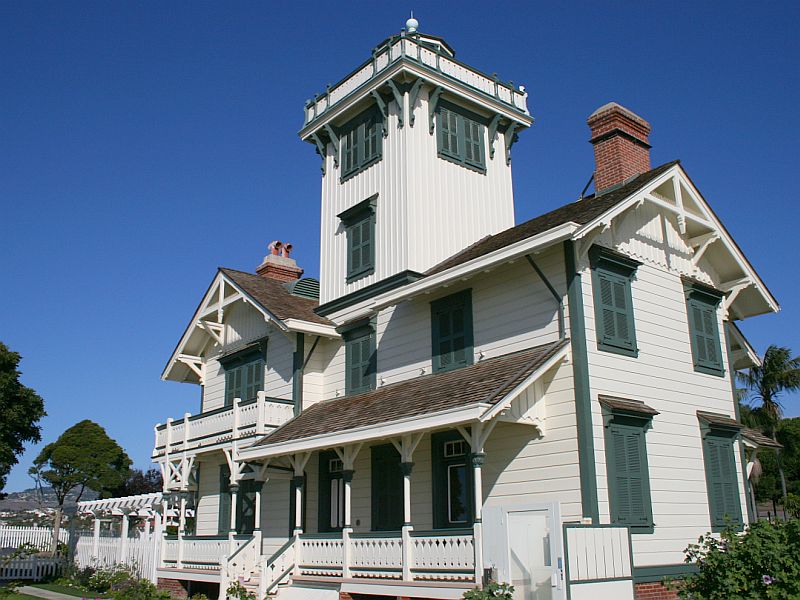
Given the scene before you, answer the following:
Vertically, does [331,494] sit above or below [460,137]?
below

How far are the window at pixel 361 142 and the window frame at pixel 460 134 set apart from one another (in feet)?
5.06

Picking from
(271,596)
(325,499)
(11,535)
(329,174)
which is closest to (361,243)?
(329,174)

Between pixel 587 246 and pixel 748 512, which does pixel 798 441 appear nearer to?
pixel 748 512

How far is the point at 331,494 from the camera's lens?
1878 cm

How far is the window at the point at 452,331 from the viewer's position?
16.5 metres

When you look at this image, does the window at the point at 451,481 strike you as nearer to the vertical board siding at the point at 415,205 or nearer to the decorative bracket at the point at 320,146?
the vertical board siding at the point at 415,205

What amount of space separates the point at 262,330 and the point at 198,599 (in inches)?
284

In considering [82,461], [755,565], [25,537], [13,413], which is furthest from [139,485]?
[755,565]

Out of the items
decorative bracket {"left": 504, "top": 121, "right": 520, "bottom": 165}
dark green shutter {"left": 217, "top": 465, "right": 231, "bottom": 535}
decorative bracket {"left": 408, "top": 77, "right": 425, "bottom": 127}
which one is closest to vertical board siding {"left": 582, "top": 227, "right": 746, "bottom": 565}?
decorative bracket {"left": 504, "top": 121, "right": 520, "bottom": 165}

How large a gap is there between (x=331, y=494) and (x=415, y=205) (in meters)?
7.09

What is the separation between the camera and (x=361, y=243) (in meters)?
20.7

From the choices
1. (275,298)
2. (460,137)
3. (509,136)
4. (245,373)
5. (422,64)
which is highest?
(422,64)

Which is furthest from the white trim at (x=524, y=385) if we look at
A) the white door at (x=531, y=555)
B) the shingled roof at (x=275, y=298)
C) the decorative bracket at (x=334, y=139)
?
the decorative bracket at (x=334, y=139)

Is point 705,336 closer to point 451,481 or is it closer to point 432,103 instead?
point 451,481
